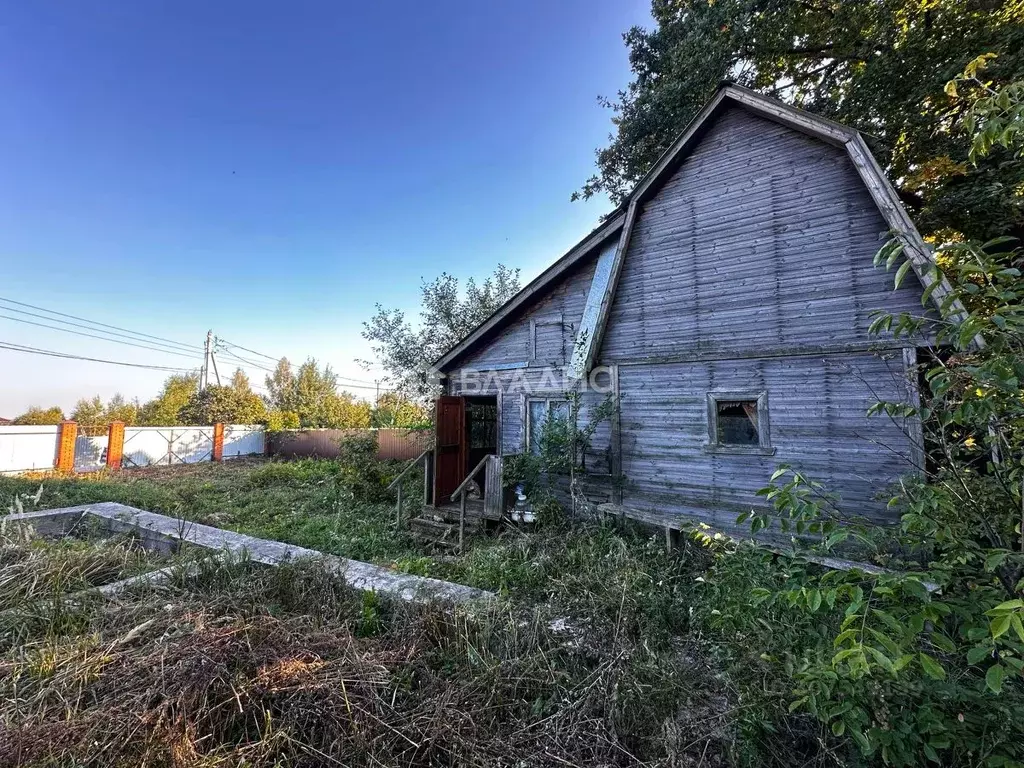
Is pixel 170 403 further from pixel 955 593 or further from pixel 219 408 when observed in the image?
pixel 955 593

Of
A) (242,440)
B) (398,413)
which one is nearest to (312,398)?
(242,440)

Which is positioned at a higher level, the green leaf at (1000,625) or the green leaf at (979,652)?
the green leaf at (1000,625)

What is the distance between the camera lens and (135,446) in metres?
17.8

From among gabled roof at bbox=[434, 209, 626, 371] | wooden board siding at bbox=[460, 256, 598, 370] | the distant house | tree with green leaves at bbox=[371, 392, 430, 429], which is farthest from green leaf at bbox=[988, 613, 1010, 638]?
tree with green leaves at bbox=[371, 392, 430, 429]

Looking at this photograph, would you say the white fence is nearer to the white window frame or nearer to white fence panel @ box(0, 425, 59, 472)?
white fence panel @ box(0, 425, 59, 472)

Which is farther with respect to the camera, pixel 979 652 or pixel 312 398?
pixel 312 398

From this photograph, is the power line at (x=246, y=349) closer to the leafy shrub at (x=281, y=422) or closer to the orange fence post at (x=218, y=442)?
the leafy shrub at (x=281, y=422)

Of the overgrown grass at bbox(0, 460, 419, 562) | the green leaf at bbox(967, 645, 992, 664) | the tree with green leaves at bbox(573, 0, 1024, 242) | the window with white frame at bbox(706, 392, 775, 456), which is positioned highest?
the tree with green leaves at bbox(573, 0, 1024, 242)

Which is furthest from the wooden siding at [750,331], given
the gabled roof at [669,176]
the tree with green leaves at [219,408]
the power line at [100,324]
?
the power line at [100,324]

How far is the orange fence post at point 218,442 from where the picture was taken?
2073 cm

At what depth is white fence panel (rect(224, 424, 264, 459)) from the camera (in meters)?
21.6

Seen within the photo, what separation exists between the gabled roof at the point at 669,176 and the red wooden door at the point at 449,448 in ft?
4.68

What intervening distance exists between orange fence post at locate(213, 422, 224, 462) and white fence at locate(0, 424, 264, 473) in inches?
8.2

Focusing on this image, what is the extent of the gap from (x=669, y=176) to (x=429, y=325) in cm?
1151
